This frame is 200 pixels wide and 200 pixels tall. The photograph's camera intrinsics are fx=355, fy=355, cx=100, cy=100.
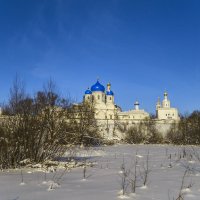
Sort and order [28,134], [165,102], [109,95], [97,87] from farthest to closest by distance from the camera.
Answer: [165,102]
[109,95]
[97,87]
[28,134]

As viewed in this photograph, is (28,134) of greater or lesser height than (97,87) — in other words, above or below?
below

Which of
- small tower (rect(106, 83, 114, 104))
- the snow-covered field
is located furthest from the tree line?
small tower (rect(106, 83, 114, 104))

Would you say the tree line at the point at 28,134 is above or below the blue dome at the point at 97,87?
below

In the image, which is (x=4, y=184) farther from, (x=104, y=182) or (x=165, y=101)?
(x=165, y=101)

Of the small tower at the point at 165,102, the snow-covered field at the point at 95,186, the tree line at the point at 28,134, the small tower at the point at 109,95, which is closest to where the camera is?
the snow-covered field at the point at 95,186

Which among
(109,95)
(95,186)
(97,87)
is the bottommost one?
(95,186)

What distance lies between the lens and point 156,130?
40781 millimetres

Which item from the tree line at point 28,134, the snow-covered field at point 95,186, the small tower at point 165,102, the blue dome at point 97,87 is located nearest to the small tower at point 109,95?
the blue dome at point 97,87

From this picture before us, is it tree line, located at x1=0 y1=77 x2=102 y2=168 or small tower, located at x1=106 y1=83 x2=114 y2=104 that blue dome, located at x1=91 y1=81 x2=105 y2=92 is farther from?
tree line, located at x1=0 y1=77 x2=102 y2=168

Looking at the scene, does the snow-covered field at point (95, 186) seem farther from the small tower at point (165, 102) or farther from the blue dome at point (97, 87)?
the small tower at point (165, 102)

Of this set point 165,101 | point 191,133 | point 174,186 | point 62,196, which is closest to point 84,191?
point 62,196

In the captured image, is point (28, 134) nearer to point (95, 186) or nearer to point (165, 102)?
point (95, 186)

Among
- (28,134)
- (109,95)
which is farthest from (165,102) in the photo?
(28,134)

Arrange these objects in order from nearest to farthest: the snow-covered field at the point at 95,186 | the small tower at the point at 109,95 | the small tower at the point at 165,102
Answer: the snow-covered field at the point at 95,186 → the small tower at the point at 109,95 → the small tower at the point at 165,102
